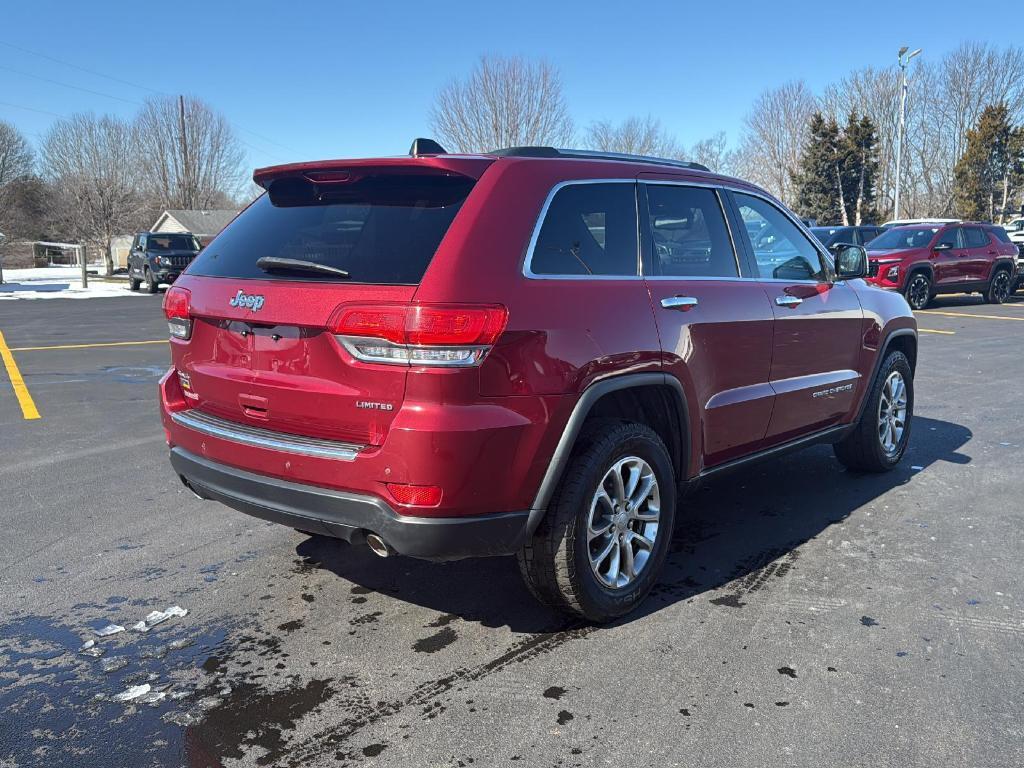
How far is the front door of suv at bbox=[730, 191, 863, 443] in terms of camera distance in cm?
422

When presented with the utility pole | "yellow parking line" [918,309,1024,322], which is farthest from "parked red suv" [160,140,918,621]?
the utility pole

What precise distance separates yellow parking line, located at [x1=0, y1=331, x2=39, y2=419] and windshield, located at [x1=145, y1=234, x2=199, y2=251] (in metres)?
17.4

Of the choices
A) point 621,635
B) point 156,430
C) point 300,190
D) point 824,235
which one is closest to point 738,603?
point 621,635

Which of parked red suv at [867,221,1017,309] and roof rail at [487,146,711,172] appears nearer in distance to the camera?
roof rail at [487,146,711,172]

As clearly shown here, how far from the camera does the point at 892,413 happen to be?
5461 millimetres

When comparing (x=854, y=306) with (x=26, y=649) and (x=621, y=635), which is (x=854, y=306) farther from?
(x=26, y=649)

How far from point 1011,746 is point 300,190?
3175mm

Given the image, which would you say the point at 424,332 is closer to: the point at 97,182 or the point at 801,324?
the point at 801,324

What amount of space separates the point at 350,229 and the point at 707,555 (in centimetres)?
232

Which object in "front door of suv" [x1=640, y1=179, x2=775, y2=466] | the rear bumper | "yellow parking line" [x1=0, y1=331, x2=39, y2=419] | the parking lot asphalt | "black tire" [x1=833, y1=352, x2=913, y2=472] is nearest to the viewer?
the parking lot asphalt

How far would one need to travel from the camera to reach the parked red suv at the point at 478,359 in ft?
8.99

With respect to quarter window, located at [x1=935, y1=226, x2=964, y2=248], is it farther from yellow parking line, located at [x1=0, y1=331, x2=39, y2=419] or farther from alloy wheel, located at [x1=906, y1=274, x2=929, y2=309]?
yellow parking line, located at [x1=0, y1=331, x2=39, y2=419]

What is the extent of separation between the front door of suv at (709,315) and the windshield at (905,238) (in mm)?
15288

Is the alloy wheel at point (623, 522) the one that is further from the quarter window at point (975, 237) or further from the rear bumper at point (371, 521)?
the quarter window at point (975, 237)
